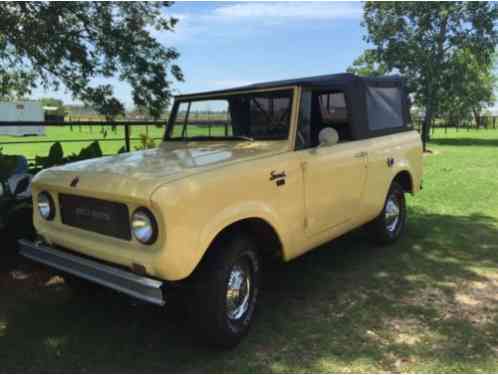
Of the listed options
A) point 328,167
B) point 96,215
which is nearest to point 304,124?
point 328,167

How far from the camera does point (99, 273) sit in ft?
9.14

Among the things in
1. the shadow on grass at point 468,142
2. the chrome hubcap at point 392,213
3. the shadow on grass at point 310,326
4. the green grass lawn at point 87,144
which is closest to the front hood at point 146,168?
the shadow on grass at point 310,326

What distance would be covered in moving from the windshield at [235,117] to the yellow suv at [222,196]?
0.01m

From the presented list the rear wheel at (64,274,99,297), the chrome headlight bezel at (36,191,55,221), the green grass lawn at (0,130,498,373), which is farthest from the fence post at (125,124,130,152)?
the chrome headlight bezel at (36,191,55,221)

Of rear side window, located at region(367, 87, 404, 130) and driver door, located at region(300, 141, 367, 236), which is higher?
rear side window, located at region(367, 87, 404, 130)

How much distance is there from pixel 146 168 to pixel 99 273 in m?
0.79

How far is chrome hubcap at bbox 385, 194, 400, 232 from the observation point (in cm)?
527

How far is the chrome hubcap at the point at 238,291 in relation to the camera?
306 centimetres

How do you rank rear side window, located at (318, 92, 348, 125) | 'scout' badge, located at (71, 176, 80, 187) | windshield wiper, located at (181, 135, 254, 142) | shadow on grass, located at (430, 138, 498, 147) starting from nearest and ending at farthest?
1. 'scout' badge, located at (71, 176, 80, 187)
2. windshield wiper, located at (181, 135, 254, 142)
3. rear side window, located at (318, 92, 348, 125)
4. shadow on grass, located at (430, 138, 498, 147)

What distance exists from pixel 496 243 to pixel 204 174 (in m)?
4.28

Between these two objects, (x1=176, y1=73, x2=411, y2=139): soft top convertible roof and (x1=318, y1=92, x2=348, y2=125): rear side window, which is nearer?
(x1=176, y1=73, x2=411, y2=139): soft top convertible roof

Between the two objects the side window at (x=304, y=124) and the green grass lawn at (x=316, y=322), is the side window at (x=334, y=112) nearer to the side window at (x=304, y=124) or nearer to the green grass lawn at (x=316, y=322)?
the side window at (x=304, y=124)

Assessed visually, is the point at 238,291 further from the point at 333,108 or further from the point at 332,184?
the point at 333,108

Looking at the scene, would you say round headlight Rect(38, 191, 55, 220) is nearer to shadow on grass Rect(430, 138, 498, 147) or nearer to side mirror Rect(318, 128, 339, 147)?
side mirror Rect(318, 128, 339, 147)
